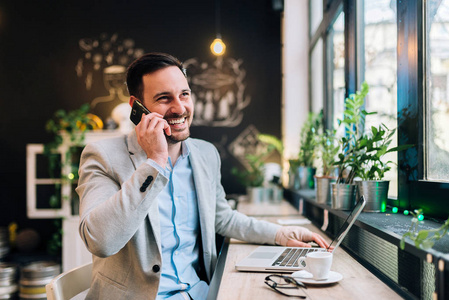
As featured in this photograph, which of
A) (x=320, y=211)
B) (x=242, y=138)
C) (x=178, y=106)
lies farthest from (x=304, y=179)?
(x=178, y=106)

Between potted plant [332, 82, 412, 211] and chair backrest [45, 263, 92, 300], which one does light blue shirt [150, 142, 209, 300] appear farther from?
potted plant [332, 82, 412, 211]

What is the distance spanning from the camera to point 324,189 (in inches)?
85.8

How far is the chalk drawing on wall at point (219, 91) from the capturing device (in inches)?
187

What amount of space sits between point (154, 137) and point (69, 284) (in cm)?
61

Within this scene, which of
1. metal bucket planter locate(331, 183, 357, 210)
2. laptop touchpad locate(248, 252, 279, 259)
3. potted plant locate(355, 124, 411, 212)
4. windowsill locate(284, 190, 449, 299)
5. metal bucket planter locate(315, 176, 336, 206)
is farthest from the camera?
metal bucket planter locate(315, 176, 336, 206)

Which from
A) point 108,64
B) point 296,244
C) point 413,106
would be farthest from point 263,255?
point 108,64

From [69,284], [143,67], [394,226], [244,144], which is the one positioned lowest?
[69,284]

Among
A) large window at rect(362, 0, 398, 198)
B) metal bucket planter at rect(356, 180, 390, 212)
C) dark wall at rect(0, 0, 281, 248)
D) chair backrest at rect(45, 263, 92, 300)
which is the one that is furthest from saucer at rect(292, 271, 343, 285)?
dark wall at rect(0, 0, 281, 248)

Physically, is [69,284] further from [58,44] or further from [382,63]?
[58,44]

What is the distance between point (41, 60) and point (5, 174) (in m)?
1.43

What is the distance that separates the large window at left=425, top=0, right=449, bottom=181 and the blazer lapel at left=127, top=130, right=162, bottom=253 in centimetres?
103

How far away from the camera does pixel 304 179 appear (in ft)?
10.8

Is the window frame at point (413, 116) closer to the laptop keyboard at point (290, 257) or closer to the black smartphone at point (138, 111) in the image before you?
the laptop keyboard at point (290, 257)

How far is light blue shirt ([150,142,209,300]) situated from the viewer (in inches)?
61.7
